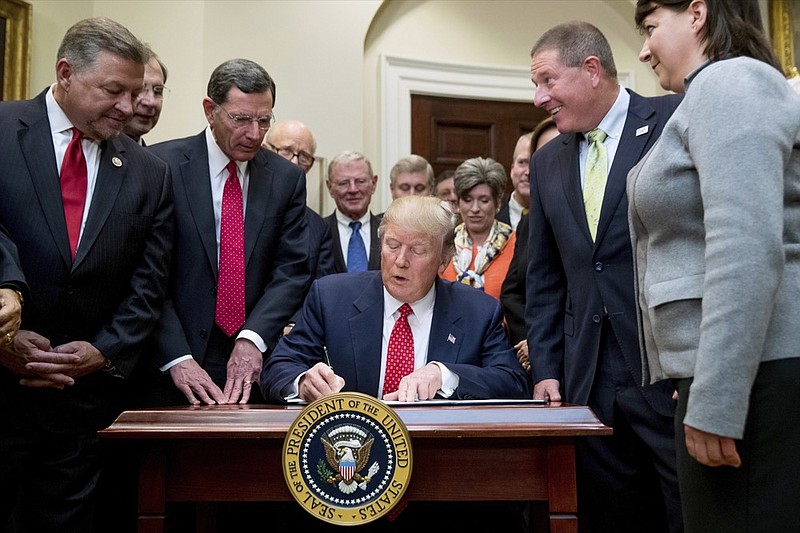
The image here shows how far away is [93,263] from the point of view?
8.59 feet

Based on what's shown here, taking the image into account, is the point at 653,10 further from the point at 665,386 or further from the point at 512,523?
the point at 512,523

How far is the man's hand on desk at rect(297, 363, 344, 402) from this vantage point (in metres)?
2.41

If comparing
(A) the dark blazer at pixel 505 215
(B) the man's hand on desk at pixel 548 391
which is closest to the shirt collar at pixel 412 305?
(B) the man's hand on desk at pixel 548 391

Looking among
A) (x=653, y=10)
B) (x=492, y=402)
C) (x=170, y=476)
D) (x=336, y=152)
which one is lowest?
(x=170, y=476)

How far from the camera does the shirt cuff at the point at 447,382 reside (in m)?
2.55

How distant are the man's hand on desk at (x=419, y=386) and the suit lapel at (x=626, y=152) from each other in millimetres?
624

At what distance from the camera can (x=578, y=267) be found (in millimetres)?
2566

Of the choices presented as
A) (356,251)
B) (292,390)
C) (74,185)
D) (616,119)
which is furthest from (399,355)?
(356,251)

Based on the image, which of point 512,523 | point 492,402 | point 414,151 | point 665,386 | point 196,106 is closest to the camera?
point 492,402

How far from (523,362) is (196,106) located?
316 centimetres

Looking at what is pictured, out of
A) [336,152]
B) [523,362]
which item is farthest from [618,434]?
[336,152]

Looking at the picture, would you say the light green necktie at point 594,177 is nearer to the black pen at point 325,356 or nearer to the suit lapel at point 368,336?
the suit lapel at point 368,336

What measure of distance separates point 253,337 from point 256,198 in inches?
21.7

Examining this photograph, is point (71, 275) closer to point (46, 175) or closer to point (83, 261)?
point (83, 261)
